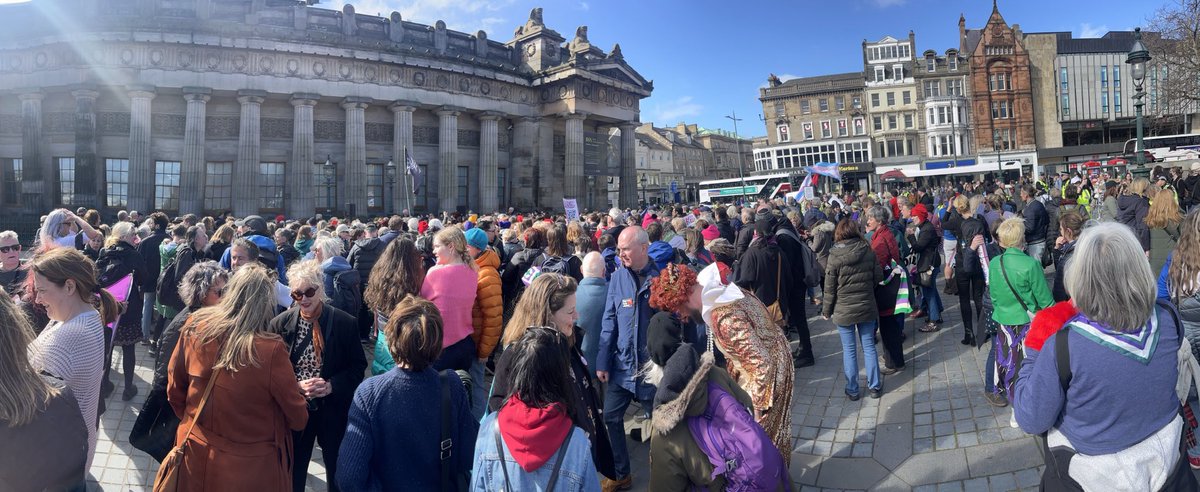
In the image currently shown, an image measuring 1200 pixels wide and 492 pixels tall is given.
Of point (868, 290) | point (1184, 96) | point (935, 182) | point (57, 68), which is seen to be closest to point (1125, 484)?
point (868, 290)

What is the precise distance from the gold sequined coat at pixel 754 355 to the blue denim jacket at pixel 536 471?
1.48 meters

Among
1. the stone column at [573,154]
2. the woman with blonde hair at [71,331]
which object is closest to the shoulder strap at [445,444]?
the woman with blonde hair at [71,331]

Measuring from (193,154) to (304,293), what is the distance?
27631 millimetres

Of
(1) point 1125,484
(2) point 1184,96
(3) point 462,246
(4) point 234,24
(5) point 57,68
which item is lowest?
(1) point 1125,484

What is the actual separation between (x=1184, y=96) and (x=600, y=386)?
30866mm

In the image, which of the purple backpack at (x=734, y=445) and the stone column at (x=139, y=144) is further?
the stone column at (x=139, y=144)

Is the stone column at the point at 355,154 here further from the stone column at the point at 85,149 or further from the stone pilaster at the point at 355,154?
the stone column at the point at 85,149

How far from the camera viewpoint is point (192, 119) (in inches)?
1018

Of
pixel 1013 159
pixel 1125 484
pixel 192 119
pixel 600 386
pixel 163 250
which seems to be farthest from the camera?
pixel 1013 159

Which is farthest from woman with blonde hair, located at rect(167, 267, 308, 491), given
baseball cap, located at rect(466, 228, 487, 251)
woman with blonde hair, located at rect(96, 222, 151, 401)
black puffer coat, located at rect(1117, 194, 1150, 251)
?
black puffer coat, located at rect(1117, 194, 1150, 251)

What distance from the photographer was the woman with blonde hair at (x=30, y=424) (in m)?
2.53

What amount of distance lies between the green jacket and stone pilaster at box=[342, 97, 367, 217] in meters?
28.4

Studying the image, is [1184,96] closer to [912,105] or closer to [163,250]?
[163,250]

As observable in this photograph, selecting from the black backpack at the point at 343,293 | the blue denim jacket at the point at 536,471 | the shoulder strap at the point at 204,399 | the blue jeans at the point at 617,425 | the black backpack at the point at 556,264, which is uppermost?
the black backpack at the point at 556,264
